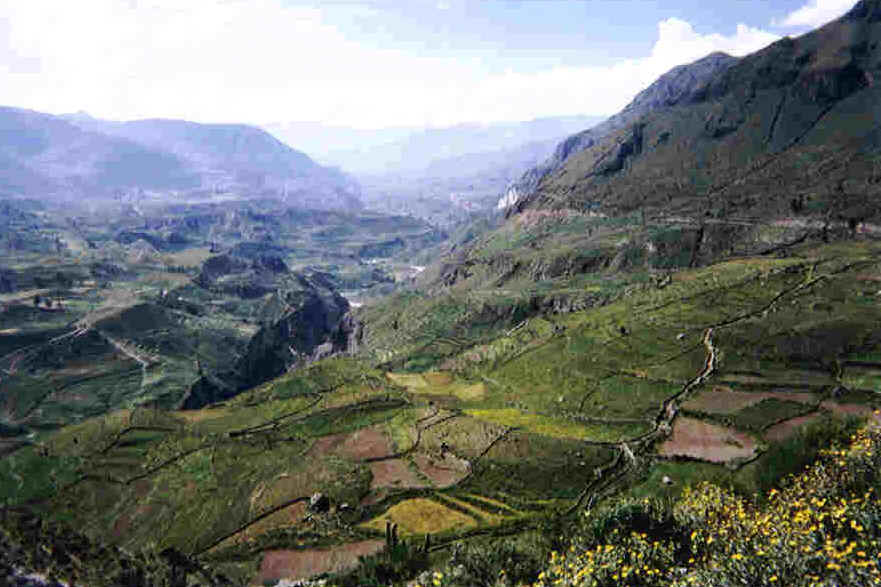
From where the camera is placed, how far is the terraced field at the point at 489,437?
7538 cm

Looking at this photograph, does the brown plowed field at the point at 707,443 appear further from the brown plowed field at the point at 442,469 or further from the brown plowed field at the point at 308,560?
the brown plowed field at the point at 308,560

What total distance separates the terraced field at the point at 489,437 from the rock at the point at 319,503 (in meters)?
1.16

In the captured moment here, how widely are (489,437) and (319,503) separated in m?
29.4

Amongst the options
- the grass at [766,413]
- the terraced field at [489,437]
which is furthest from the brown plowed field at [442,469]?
the grass at [766,413]

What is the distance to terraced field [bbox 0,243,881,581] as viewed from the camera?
7538cm

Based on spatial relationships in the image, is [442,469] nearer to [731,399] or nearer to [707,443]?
[707,443]

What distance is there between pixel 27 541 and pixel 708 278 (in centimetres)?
16783

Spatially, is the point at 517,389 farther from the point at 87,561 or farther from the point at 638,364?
the point at 87,561

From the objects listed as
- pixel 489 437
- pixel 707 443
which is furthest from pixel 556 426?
pixel 707 443

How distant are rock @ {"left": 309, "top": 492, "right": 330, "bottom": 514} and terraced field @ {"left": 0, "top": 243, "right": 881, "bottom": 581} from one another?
116 centimetres

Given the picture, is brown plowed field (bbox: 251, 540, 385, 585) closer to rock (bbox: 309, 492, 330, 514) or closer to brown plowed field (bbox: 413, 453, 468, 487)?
rock (bbox: 309, 492, 330, 514)

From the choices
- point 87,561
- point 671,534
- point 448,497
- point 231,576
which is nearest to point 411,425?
point 448,497

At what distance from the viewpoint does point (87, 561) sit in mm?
48719

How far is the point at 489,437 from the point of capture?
311ft
